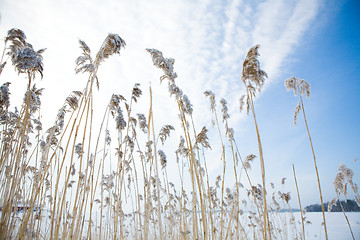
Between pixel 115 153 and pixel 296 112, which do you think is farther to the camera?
pixel 115 153

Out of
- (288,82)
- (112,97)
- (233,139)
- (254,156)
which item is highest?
(288,82)

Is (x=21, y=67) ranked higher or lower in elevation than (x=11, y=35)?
lower

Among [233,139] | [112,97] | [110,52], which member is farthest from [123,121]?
[233,139]

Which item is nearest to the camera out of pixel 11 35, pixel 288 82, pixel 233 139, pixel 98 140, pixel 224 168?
pixel 11 35

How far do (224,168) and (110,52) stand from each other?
214cm

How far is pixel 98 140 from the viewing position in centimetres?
223

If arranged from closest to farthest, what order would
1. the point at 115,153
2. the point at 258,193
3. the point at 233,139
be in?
the point at 233,139, the point at 258,193, the point at 115,153

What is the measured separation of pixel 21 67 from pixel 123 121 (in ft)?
4.32

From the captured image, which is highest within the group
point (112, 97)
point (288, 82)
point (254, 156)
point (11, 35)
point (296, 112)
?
point (11, 35)

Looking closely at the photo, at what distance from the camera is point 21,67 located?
1.82 metres

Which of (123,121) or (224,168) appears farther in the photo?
(123,121)

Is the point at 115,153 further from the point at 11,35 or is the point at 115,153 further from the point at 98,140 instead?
the point at 11,35

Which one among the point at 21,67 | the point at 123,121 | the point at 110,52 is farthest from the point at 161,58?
the point at 21,67

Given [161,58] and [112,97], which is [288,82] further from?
[112,97]
